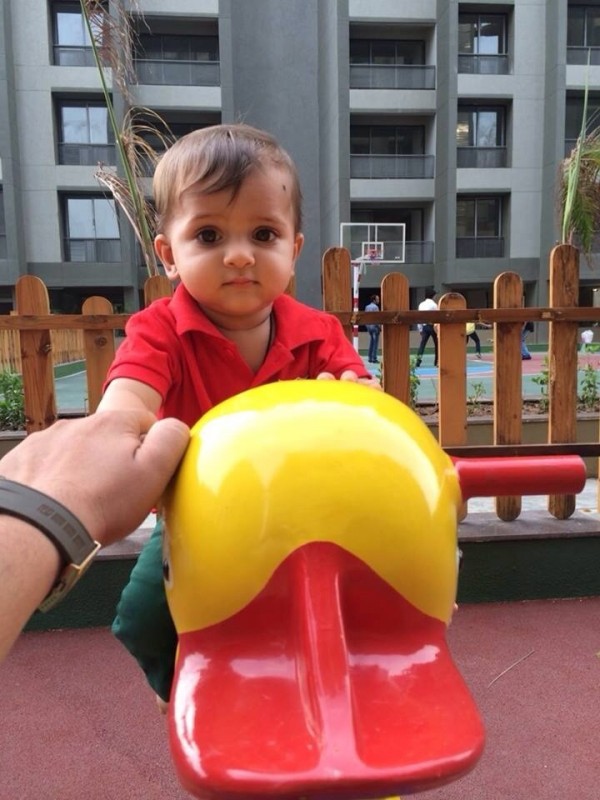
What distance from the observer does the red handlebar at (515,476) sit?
804mm

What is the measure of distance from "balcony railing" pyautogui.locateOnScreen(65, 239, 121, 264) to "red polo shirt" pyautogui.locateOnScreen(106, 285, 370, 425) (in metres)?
19.9

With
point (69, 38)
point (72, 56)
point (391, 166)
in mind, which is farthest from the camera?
point (391, 166)

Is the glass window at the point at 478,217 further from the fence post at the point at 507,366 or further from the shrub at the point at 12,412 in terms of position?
the fence post at the point at 507,366

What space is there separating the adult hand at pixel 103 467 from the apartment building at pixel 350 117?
60.9 ft

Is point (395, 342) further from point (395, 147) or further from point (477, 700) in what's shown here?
point (395, 147)

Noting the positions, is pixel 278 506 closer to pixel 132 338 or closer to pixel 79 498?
pixel 79 498

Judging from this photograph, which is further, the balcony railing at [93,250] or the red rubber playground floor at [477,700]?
the balcony railing at [93,250]

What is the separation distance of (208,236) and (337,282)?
208 cm

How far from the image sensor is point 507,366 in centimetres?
311

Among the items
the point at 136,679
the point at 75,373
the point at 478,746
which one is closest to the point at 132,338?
the point at 478,746

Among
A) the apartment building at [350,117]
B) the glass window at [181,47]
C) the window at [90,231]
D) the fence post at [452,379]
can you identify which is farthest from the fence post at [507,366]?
the glass window at [181,47]

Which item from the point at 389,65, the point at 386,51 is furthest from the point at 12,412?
the point at 386,51

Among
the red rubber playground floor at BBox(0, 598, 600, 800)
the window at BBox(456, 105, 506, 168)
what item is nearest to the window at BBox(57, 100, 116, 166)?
the window at BBox(456, 105, 506, 168)

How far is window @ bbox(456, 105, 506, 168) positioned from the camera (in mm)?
20578
